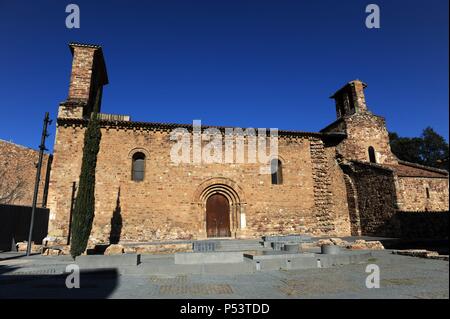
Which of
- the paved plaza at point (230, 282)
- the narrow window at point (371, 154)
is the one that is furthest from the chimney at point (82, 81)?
the narrow window at point (371, 154)

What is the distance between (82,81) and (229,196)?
36.6 feet

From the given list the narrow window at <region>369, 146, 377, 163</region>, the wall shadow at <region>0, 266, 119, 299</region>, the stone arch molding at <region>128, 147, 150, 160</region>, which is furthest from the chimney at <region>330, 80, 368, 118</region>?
the wall shadow at <region>0, 266, 119, 299</region>

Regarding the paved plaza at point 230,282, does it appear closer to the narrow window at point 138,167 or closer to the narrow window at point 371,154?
→ the narrow window at point 138,167

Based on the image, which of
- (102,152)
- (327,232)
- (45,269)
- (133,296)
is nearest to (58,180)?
(102,152)

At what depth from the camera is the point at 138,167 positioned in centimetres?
1594

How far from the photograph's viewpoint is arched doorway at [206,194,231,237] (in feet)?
53.7

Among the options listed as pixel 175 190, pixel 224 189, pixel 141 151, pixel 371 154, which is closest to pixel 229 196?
pixel 224 189

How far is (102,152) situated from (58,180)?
254cm

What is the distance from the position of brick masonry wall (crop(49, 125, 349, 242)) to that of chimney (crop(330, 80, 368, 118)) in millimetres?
5130

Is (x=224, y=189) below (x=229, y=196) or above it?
above

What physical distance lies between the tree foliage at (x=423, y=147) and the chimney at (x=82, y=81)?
37096 mm

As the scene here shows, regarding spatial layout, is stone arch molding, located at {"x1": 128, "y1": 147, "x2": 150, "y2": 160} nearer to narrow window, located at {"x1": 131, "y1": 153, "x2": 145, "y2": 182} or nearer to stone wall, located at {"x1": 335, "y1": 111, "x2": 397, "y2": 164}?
narrow window, located at {"x1": 131, "y1": 153, "x2": 145, "y2": 182}

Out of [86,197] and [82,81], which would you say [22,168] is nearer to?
[82,81]

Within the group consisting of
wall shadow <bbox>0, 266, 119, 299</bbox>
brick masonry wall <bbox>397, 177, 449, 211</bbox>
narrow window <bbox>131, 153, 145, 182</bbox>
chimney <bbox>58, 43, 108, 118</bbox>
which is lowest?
wall shadow <bbox>0, 266, 119, 299</bbox>
